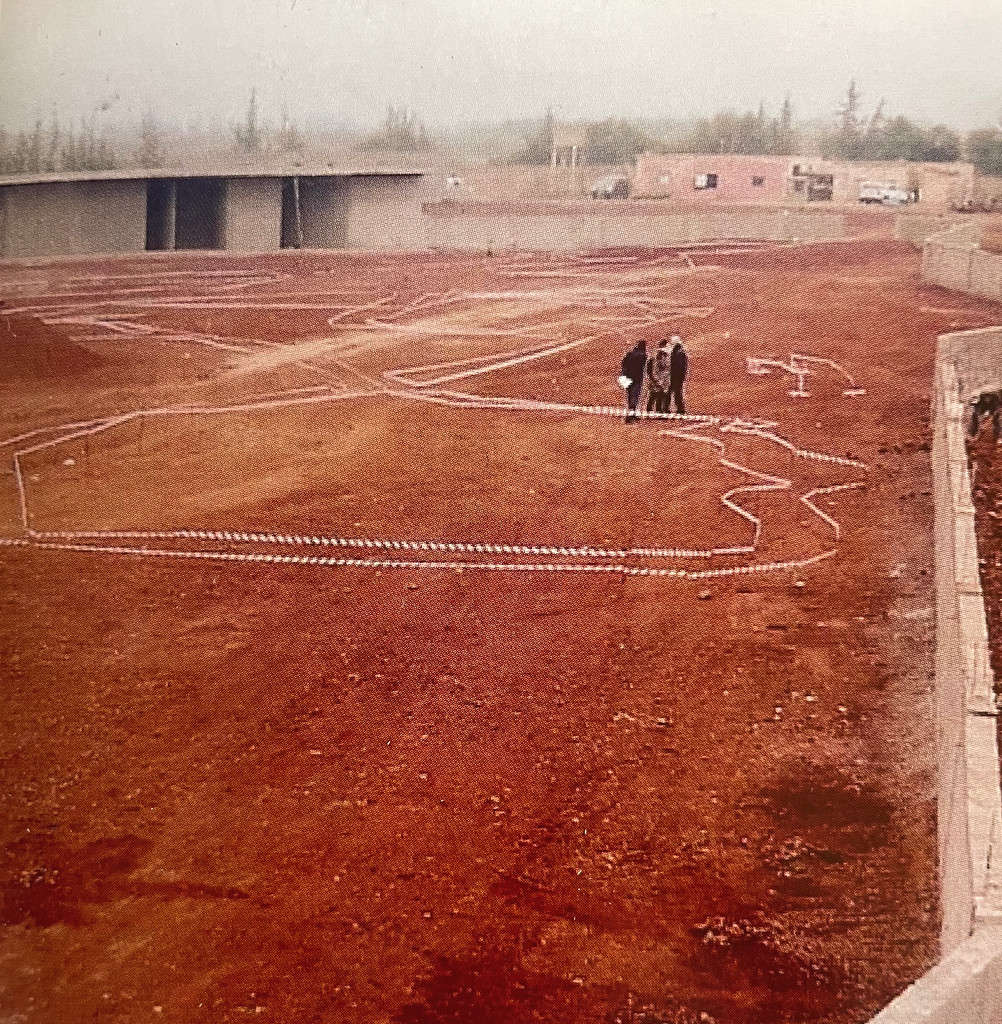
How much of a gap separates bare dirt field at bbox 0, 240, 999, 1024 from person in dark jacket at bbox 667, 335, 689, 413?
0.16 m

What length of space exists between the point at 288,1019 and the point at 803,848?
1.67 meters

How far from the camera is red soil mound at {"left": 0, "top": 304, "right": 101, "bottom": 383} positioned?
6348 mm

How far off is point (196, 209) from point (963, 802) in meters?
6.21

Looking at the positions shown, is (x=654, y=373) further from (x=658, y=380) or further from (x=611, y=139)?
(x=611, y=139)

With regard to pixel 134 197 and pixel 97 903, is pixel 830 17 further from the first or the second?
pixel 97 903

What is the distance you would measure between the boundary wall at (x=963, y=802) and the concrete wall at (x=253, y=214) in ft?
16.1

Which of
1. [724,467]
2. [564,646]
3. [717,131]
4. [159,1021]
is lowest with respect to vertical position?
[159,1021]

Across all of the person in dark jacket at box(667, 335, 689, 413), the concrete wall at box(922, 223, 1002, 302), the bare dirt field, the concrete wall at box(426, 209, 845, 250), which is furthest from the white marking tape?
the concrete wall at box(922, 223, 1002, 302)

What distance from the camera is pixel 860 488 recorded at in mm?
7379

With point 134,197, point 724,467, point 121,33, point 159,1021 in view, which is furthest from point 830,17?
point 159,1021

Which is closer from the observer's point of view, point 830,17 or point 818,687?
point 818,687

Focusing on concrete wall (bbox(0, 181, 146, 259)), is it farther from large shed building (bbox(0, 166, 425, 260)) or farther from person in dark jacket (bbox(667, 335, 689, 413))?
person in dark jacket (bbox(667, 335, 689, 413))

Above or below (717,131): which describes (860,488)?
below

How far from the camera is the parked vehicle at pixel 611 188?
9648 millimetres
